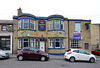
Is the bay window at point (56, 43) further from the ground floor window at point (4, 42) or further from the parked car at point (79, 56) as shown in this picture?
the ground floor window at point (4, 42)

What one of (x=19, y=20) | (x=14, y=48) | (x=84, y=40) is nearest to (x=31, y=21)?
(x=19, y=20)

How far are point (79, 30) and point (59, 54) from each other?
240 inches

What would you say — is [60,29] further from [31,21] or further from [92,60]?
[92,60]

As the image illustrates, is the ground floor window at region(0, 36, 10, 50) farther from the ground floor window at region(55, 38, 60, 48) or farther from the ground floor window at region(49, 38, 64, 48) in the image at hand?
the ground floor window at region(55, 38, 60, 48)

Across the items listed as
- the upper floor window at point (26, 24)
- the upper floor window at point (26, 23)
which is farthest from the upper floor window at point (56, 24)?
the upper floor window at point (26, 23)

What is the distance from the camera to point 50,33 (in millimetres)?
13938

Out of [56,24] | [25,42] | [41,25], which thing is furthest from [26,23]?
[56,24]

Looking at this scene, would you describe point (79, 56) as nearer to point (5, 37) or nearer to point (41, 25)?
point (41, 25)

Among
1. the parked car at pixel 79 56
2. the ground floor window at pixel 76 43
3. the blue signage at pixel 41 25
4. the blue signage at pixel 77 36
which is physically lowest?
the parked car at pixel 79 56

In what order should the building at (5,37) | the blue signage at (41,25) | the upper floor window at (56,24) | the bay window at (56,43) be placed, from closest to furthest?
the bay window at (56,43)
the upper floor window at (56,24)
the building at (5,37)
the blue signage at (41,25)

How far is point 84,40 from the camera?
1527 centimetres

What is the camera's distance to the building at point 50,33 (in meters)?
13.3

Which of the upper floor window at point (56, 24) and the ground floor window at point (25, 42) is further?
the upper floor window at point (56, 24)

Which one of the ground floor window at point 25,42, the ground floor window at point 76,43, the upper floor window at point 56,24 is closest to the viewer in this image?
the ground floor window at point 25,42
